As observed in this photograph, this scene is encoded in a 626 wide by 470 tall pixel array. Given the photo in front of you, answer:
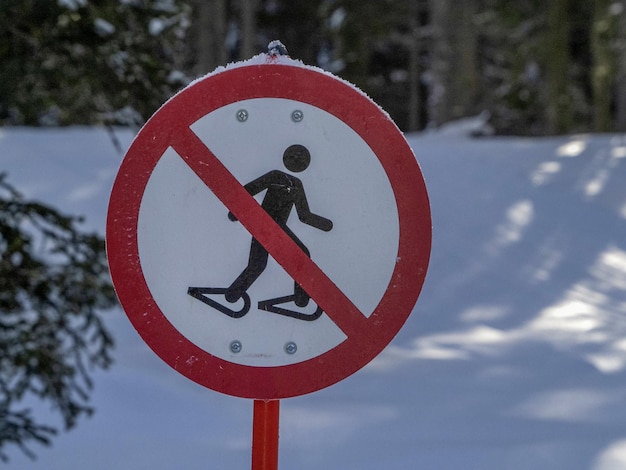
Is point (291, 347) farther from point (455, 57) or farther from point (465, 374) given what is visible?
point (455, 57)

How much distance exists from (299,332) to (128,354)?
468 cm

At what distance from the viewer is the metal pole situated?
245 centimetres

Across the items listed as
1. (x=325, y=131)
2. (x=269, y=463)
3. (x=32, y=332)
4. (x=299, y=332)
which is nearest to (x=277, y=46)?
(x=325, y=131)

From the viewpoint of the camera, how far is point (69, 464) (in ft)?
16.1

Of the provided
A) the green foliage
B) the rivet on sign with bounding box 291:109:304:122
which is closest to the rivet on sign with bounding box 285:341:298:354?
the rivet on sign with bounding box 291:109:304:122

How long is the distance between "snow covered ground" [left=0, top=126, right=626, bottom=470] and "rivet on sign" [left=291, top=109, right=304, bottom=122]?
256 centimetres

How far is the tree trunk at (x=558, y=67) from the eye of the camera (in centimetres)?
1747

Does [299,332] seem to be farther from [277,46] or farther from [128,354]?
[128,354]

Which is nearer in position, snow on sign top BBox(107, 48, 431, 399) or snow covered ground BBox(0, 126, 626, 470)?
snow on sign top BBox(107, 48, 431, 399)

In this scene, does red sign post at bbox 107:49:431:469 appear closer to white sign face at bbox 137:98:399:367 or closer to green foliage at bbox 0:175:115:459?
white sign face at bbox 137:98:399:367

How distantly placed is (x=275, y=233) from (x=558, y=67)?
16.1 m

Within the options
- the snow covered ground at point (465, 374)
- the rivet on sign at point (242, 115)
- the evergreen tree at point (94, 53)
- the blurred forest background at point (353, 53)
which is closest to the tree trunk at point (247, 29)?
the blurred forest background at point (353, 53)

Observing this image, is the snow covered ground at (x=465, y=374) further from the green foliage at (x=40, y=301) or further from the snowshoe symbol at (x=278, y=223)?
the snowshoe symbol at (x=278, y=223)

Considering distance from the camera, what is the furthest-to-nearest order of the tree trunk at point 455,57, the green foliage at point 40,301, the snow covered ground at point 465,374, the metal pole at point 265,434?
the tree trunk at point 455,57, the snow covered ground at point 465,374, the green foliage at point 40,301, the metal pole at point 265,434
